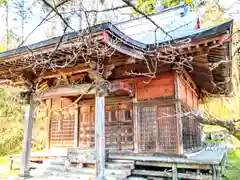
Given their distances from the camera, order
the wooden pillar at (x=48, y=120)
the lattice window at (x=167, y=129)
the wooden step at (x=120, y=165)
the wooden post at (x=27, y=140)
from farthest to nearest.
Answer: the wooden pillar at (x=48, y=120)
the lattice window at (x=167, y=129)
the wooden post at (x=27, y=140)
the wooden step at (x=120, y=165)

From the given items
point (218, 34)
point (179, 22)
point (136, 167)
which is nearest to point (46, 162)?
point (136, 167)

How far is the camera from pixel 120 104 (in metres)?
7.13

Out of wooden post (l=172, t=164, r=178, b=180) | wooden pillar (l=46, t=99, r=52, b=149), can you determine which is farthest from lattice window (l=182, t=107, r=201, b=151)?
wooden pillar (l=46, t=99, r=52, b=149)

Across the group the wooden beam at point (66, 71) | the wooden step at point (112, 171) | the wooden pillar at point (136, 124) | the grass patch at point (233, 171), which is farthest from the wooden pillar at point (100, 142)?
the grass patch at point (233, 171)

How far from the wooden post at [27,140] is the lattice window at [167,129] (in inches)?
144

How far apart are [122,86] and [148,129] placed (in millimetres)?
1590

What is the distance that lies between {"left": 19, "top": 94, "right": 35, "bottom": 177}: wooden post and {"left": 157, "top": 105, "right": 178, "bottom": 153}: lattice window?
366 cm

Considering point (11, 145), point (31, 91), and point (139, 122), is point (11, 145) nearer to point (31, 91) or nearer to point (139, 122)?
point (31, 91)

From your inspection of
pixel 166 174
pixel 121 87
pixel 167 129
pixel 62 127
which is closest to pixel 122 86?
pixel 121 87

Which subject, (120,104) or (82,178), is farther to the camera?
(120,104)

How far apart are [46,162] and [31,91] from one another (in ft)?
7.70

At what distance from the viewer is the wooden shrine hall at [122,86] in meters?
4.65

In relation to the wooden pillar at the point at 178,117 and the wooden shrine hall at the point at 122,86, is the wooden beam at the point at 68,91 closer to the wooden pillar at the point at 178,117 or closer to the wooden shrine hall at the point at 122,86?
the wooden shrine hall at the point at 122,86

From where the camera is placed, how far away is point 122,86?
19.3 ft
